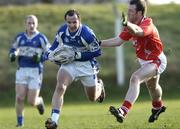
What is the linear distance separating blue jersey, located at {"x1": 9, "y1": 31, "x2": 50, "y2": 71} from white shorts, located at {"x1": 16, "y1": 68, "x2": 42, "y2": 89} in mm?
150

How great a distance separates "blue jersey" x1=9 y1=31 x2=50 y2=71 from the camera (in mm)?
18344

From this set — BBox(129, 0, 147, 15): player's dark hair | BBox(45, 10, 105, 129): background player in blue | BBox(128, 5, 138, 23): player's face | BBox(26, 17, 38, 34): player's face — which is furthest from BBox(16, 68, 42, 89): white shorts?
BBox(129, 0, 147, 15): player's dark hair

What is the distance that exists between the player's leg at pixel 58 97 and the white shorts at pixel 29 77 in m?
4.54

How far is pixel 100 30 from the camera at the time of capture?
1588 inches

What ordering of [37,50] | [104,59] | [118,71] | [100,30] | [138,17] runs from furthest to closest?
[100,30] < [104,59] < [118,71] < [37,50] < [138,17]

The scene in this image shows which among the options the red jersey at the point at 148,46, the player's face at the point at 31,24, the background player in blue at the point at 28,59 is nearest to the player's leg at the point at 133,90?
the red jersey at the point at 148,46

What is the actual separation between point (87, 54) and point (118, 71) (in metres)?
20.6

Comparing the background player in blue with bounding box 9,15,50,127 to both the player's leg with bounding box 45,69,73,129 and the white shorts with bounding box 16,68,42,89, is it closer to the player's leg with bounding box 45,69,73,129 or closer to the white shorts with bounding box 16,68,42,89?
the white shorts with bounding box 16,68,42,89

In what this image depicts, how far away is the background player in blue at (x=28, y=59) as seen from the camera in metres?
18.2

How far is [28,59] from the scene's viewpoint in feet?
60.8

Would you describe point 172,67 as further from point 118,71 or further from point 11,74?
point 11,74

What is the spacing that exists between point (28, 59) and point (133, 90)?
5.78m

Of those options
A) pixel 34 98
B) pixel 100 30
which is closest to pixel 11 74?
pixel 100 30

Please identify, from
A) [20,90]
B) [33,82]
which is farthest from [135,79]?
[33,82]
